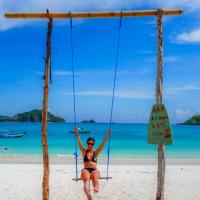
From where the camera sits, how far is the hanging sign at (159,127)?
7160mm

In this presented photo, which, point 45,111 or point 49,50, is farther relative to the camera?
point 49,50

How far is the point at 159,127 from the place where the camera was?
23.8 ft

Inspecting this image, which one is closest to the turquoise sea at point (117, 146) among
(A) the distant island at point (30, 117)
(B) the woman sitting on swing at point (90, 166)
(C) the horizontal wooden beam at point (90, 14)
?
(B) the woman sitting on swing at point (90, 166)

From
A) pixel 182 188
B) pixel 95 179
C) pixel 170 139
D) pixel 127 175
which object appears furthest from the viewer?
pixel 127 175

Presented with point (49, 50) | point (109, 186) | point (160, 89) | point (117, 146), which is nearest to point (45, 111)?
point (49, 50)

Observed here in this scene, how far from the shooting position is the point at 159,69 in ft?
24.5

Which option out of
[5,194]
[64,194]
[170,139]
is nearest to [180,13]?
[170,139]

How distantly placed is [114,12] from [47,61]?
1292 mm

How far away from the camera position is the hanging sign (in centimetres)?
716

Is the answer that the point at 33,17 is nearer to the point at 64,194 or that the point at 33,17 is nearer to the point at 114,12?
the point at 114,12

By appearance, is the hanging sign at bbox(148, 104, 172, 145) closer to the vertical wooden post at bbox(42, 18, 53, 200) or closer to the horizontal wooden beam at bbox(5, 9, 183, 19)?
the horizontal wooden beam at bbox(5, 9, 183, 19)

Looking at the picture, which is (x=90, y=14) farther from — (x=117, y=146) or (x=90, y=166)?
(x=117, y=146)

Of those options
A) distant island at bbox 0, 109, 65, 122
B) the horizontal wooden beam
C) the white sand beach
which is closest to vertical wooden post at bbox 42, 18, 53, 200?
the horizontal wooden beam

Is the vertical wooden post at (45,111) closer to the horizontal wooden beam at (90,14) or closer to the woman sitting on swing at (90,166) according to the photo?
the horizontal wooden beam at (90,14)
